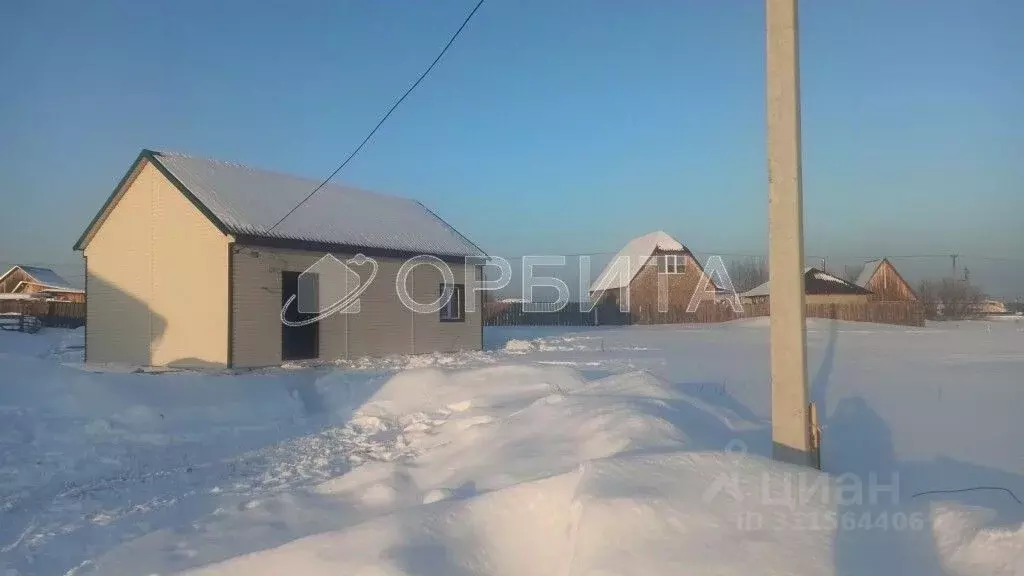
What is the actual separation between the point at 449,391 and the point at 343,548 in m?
7.76

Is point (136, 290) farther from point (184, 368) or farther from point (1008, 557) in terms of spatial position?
point (1008, 557)

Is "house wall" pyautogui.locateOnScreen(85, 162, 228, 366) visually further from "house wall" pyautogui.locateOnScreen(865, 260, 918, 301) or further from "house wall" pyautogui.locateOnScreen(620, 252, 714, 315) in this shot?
"house wall" pyautogui.locateOnScreen(865, 260, 918, 301)

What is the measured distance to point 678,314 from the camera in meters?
45.1

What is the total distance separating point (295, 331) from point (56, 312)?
104ft

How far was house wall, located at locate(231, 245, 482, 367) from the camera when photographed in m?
15.6

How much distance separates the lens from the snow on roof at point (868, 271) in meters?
65.2

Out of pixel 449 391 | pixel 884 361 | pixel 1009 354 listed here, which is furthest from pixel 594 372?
pixel 1009 354

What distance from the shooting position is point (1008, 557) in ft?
11.0

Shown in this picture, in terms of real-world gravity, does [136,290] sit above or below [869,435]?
above

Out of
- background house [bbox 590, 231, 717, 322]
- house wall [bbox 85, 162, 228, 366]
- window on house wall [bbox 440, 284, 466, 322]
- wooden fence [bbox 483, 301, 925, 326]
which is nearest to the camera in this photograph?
house wall [bbox 85, 162, 228, 366]

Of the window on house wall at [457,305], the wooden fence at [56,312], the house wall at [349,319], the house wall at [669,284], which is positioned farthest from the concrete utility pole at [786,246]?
the wooden fence at [56,312]

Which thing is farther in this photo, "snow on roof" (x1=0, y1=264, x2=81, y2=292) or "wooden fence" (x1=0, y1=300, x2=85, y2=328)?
"snow on roof" (x1=0, y1=264, x2=81, y2=292)

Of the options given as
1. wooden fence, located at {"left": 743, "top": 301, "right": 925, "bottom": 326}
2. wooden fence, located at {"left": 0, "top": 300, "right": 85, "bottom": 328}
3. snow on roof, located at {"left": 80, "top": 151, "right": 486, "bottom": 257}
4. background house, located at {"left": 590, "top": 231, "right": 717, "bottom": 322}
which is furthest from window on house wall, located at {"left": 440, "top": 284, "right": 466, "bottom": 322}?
wooden fence, located at {"left": 743, "top": 301, "right": 925, "bottom": 326}

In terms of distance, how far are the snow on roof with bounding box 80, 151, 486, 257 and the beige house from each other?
56mm
